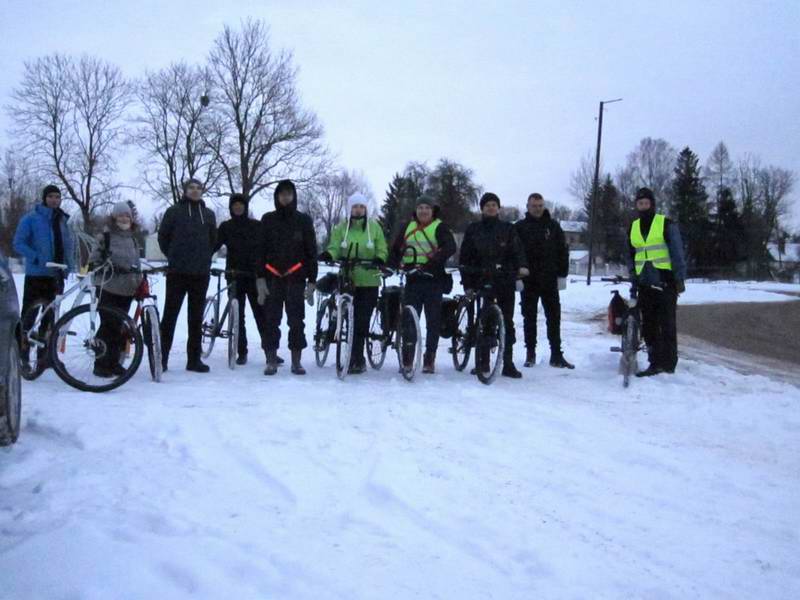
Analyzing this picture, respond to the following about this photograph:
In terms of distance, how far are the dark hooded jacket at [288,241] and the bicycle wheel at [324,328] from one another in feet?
1.11

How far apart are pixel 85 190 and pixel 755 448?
53.6m

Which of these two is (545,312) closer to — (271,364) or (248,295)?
(271,364)

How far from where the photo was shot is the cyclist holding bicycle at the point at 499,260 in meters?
8.18

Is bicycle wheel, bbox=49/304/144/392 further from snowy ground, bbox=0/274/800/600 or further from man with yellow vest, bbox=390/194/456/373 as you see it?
man with yellow vest, bbox=390/194/456/373

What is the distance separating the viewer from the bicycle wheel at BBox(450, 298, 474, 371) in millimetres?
8137

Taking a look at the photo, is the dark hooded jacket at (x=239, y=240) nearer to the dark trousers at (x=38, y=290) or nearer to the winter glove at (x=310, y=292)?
the winter glove at (x=310, y=292)

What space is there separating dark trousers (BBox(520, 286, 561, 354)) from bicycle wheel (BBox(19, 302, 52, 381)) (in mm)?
5043

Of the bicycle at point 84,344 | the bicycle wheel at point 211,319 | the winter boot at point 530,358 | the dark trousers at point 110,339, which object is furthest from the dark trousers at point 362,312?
the dark trousers at point 110,339

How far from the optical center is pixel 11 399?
4.34m

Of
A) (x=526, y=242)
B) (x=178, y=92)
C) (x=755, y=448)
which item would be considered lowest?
(x=755, y=448)

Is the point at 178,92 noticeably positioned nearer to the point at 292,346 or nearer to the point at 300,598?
the point at 292,346

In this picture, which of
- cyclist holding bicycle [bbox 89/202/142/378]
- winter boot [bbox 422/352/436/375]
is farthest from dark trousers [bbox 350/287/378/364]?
cyclist holding bicycle [bbox 89/202/142/378]

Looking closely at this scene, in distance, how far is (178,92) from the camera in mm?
46344

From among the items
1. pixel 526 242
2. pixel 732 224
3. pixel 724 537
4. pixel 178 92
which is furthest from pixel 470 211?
pixel 724 537
